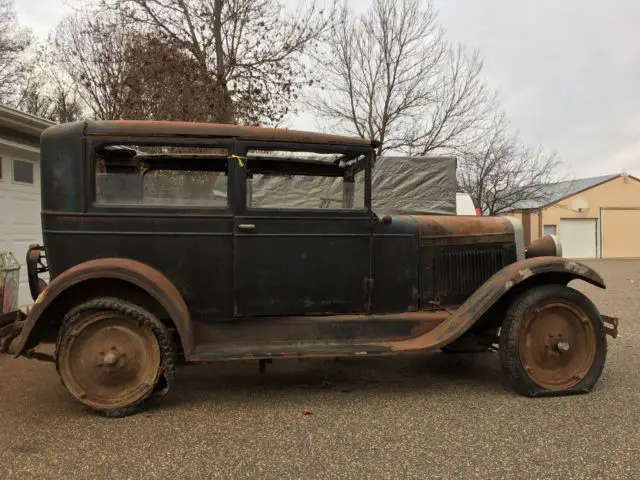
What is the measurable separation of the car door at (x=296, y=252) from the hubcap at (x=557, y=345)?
1367 mm

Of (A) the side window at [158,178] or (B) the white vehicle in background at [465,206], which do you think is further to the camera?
(B) the white vehicle in background at [465,206]

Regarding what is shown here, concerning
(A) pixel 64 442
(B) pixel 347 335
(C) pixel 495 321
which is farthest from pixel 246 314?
(C) pixel 495 321

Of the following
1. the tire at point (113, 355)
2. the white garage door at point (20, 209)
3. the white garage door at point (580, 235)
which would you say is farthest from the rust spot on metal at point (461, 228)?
the white garage door at point (580, 235)

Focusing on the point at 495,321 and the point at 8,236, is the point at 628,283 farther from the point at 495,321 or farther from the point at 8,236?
the point at 8,236

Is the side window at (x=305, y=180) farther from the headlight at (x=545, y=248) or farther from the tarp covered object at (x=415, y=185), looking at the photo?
the tarp covered object at (x=415, y=185)

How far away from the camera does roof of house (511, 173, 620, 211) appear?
3062 centimetres

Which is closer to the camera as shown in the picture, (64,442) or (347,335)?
(64,442)

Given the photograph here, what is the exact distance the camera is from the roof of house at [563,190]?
3062cm

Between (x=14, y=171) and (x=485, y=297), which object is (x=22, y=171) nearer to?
(x=14, y=171)

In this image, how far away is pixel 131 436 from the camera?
10.9ft

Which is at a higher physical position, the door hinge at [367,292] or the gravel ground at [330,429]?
the door hinge at [367,292]

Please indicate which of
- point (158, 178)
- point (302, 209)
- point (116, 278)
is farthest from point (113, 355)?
point (302, 209)

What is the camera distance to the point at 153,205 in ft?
12.7

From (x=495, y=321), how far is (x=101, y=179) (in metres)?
3.47
